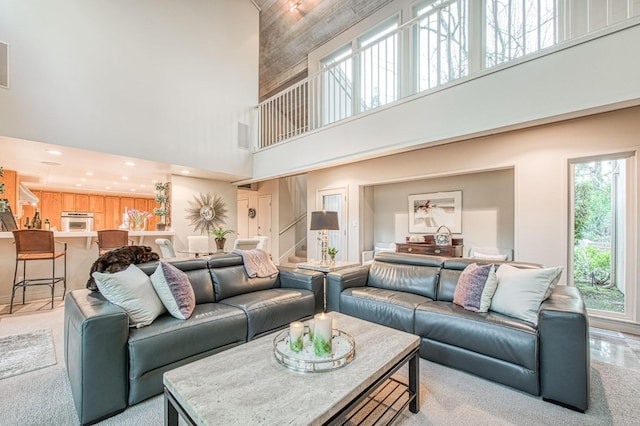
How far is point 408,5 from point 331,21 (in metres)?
1.65

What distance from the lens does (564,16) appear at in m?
2.92

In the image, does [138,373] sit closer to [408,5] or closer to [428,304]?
[428,304]

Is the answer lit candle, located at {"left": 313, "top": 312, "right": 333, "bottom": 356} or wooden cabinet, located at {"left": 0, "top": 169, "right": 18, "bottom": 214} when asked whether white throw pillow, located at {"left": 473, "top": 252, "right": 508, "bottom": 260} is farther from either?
wooden cabinet, located at {"left": 0, "top": 169, "right": 18, "bottom": 214}

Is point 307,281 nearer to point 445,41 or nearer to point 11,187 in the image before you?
point 445,41

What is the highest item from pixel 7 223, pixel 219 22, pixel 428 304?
pixel 219 22

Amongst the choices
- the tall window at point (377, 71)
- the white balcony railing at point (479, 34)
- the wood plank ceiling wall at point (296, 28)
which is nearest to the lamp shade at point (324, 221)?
the white balcony railing at point (479, 34)

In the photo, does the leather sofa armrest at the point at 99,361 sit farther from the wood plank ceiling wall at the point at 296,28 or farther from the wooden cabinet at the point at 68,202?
the wooden cabinet at the point at 68,202

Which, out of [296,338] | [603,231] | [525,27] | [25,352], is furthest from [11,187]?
[603,231]

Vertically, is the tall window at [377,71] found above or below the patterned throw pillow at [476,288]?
above

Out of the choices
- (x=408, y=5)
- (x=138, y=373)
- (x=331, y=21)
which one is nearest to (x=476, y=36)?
(x=408, y=5)

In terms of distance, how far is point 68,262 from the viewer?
4.69 m

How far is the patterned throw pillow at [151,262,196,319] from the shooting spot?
7.29 ft

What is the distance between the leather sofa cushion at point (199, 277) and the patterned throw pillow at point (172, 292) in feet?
1.23

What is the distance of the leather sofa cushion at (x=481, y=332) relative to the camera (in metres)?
1.95
